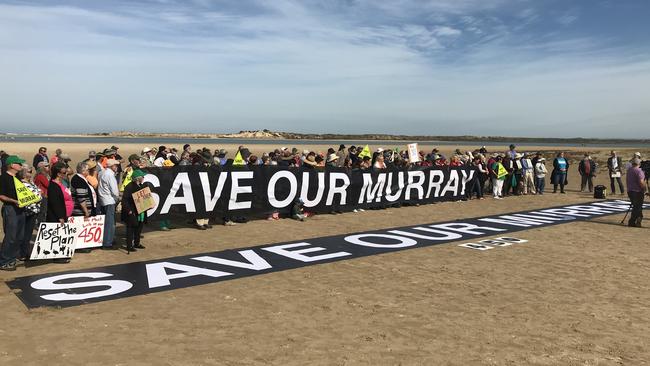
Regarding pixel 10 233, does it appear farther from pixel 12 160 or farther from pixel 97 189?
pixel 97 189

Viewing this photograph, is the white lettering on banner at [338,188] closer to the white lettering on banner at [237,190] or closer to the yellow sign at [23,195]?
the white lettering on banner at [237,190]

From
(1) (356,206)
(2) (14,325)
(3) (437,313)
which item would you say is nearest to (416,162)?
(1) (356,206)

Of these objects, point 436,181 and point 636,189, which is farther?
point 436,181

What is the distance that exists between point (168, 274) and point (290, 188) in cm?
610

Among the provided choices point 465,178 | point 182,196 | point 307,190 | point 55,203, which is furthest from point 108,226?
point 465,178

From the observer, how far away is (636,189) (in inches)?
482

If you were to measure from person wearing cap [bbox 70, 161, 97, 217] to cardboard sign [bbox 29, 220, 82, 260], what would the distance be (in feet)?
1.91

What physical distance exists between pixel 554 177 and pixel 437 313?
18040 mm

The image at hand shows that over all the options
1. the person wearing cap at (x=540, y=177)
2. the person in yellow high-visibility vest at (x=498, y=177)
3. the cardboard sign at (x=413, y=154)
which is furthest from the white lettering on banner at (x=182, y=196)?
the person wearing cap at (x=540, y=177)

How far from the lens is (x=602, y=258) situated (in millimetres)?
8844

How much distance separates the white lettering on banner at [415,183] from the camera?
16375 millimetres

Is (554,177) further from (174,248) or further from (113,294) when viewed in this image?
(113,294)

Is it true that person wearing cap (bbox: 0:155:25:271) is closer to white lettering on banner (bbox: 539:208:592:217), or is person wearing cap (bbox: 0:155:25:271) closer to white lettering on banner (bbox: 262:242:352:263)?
white lettering on banner (bbox: 262:242:352:263)

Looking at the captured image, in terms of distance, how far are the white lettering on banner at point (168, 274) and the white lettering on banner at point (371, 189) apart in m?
8.04
